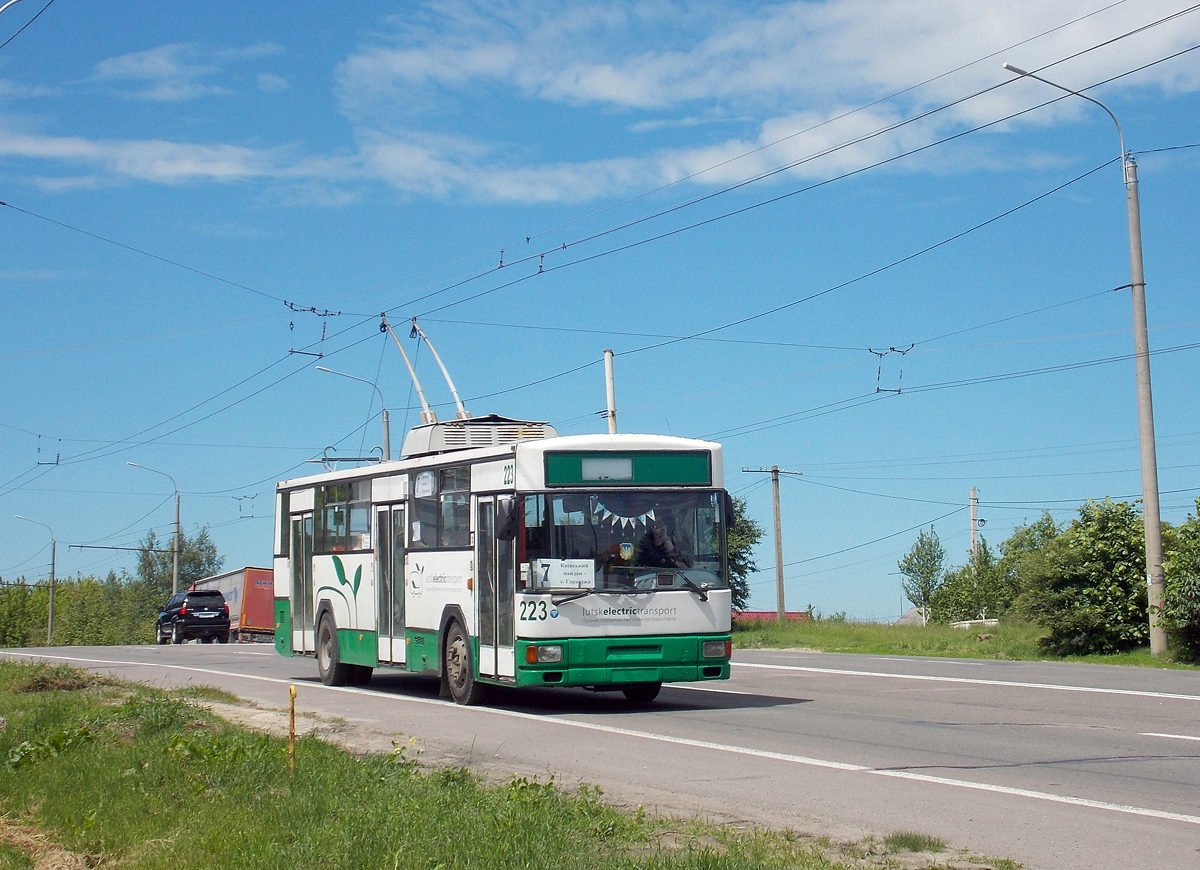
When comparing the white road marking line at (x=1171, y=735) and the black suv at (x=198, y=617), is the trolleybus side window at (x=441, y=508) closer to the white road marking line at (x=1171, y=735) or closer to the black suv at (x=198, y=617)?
the white road marking line at (x=1171, y=735)

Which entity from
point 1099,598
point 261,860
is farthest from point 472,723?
point 1099,598

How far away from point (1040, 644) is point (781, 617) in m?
24.4

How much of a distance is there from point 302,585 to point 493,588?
672 centimetres

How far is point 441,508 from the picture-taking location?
16094 mm

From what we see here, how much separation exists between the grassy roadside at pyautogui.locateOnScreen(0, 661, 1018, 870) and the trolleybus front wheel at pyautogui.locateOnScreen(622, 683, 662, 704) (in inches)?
215

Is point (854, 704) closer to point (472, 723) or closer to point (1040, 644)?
point (472, 723)

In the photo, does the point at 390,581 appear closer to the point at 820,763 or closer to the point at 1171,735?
the point at 820,763

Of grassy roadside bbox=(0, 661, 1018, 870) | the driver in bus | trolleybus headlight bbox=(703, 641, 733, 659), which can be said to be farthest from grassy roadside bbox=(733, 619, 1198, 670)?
grassy roadside bbox=(0, 661, 1018, 870)

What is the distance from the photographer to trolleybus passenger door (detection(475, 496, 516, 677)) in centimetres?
1428

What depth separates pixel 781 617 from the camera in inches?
1965

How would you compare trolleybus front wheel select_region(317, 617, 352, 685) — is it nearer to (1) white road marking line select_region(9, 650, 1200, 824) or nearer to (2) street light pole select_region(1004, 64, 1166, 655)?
(1) white road marking line select_region(9, 650, 1200, 824)

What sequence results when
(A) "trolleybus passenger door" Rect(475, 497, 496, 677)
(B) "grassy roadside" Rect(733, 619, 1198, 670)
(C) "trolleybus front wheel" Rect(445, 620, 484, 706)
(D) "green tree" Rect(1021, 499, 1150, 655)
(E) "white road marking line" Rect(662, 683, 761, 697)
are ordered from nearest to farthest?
(A) "trolleybus passenger door" Rect(475, 497, 496, 677), (C) "trolleybus front wheel" Rect(445, 620, 484, 706), (E) "white road marking line" Rect(662, 683, 761, 697), (D) "green tree" Rect(1021, 499, 1150, 655), (B) "grassy roadside" Rect(733, 619, 1198, 670)

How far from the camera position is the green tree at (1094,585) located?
2425cm

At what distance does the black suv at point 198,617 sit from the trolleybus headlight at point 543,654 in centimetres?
3901
